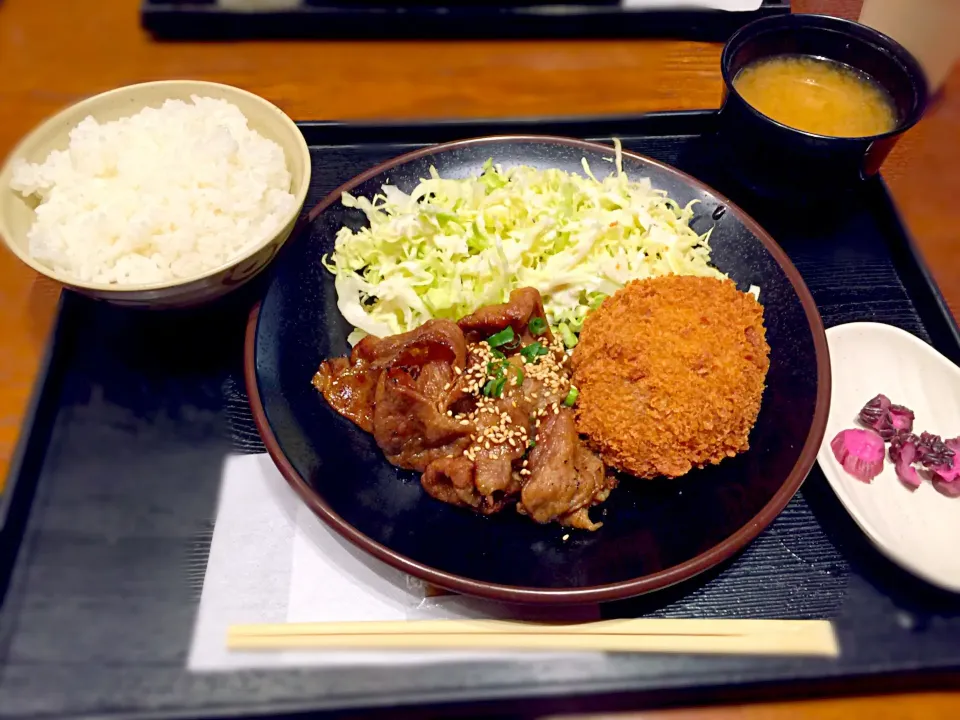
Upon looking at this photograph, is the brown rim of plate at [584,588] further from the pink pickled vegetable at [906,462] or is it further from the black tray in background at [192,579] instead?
the pink pickled vegetable at [906,462]

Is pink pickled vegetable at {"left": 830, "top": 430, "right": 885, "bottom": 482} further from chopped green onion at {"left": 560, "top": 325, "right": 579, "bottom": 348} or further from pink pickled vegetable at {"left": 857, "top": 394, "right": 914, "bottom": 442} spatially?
chopped green onion at {"left": 560, "top": 325, "right": 579, "bottom": 348}

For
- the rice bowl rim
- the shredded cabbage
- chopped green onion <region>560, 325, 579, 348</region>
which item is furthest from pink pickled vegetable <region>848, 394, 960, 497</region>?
the rice bowl rim

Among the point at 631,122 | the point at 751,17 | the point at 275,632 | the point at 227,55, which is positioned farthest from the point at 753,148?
the point at 227,55

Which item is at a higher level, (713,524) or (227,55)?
(227,55)

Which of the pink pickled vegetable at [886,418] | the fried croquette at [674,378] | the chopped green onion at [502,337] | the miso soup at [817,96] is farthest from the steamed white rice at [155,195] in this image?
the pink pickled vegetable at [886,418]

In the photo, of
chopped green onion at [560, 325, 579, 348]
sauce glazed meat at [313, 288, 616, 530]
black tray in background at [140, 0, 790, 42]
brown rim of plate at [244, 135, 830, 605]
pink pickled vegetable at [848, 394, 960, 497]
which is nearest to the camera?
brown rim of plate at [244, 135, 830, 605]

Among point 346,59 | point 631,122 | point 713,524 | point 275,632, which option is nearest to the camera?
point 275,632

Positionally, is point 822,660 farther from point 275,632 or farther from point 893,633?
point 275,632
